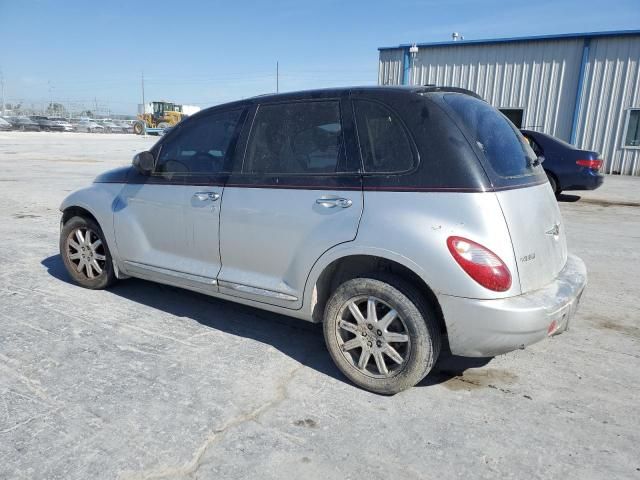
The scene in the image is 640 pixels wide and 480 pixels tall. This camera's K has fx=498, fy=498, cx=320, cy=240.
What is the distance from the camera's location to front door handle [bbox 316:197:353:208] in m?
3.09

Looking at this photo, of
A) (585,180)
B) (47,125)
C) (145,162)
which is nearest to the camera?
(145,162)

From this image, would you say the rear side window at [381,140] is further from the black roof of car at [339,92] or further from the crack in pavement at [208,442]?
the crack in pavement at [208,442]

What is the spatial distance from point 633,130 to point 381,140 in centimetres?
1759

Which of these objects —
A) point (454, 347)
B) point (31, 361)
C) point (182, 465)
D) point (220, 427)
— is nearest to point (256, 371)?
point (220, 427)

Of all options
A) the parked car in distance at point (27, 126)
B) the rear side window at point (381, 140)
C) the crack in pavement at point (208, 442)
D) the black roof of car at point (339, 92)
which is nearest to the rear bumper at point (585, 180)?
the black roof of car at point (339, 92)

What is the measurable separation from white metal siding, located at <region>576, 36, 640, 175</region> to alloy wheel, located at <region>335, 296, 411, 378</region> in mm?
17455

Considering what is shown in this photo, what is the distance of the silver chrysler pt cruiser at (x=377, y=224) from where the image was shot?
108 inches

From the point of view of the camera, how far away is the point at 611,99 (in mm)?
16938

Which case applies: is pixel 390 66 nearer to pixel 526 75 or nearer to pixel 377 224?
pixel 526 75

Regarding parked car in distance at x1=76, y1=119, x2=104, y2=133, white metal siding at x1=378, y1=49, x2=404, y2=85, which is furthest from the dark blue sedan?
parked car in distance at x1=76, y1=119, x2=104, y2=133

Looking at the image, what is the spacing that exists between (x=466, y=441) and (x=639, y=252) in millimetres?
5286

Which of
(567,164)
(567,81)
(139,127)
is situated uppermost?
(567,81)

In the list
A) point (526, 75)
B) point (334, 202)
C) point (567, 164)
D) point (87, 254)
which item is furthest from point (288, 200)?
point (526, 75)

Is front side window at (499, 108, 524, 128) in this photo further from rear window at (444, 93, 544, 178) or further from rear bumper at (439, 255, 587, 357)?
rear bumper at (439, 255, 587, 357)
